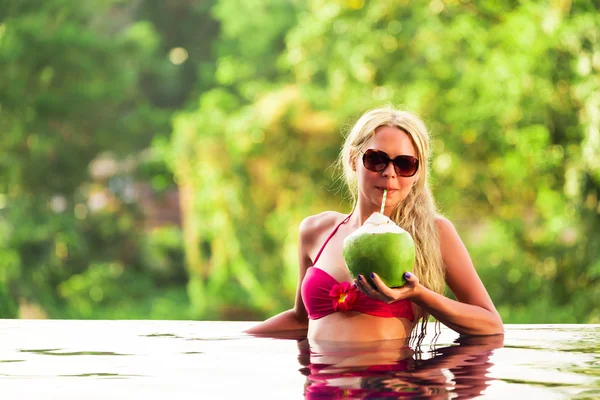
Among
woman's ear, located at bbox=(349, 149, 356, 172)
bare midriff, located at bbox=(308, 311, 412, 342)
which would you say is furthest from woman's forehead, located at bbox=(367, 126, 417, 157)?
bare midriff, located at bbox=(308, 311, 412, 342)

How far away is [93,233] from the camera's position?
24.1 m

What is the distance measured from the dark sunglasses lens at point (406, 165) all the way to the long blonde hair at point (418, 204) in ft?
0.22

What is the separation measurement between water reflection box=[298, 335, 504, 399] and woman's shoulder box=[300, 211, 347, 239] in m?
0.58

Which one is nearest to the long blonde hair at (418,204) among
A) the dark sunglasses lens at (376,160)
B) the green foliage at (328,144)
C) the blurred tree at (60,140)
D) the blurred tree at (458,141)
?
the dark sunglasses lens at (376,160)

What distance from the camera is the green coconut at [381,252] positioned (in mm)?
3240

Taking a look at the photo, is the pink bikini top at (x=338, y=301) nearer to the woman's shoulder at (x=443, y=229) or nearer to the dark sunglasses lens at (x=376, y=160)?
the woman's shoulder at (x=443, y=229)

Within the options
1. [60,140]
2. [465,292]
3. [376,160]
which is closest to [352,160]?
[376,160]

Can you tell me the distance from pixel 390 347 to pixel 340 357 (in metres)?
0.29

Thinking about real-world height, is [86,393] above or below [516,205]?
below

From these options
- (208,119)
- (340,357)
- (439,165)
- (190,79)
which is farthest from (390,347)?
(190,79)

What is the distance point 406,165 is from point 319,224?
67 centimetres

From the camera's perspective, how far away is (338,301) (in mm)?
3639

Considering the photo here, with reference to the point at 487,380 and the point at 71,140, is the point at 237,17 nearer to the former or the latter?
the point at 71,140

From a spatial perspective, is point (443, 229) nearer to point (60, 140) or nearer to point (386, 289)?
point (386, 289)
